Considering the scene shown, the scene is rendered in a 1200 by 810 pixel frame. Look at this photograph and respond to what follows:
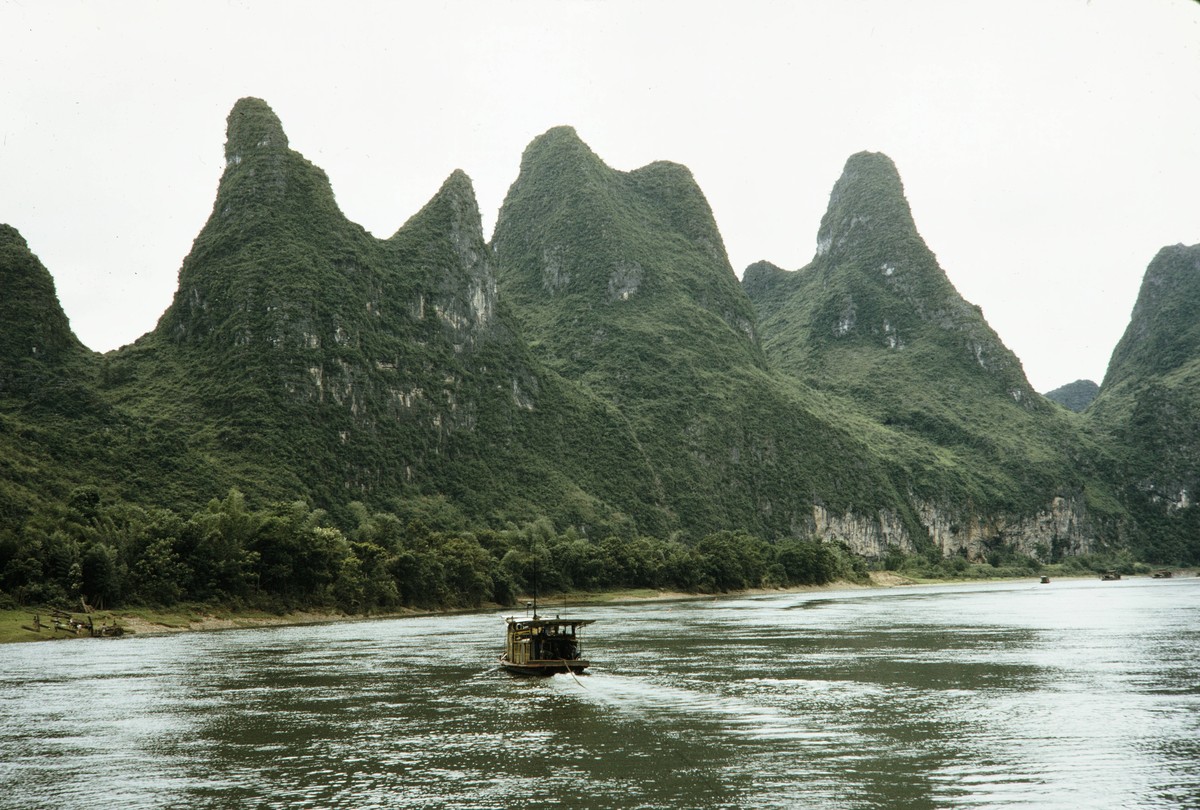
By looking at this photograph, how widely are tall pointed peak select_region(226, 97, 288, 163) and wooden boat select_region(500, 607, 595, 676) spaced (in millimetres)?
119647

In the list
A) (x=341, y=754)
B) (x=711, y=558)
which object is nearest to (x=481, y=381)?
(x=711, y=558)

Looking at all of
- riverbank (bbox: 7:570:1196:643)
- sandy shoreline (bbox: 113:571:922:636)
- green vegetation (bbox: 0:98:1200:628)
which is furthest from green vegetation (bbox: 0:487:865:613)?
sandy shoreline (bbox: 113:571:922:636)

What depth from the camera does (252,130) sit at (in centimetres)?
14525

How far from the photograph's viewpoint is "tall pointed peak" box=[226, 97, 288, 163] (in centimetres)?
14512

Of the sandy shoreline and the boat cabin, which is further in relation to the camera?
the sandy shoreline

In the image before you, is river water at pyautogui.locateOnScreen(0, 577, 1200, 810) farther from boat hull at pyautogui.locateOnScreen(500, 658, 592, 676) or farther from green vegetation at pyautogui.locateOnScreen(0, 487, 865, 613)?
green vegetation at pyautogui.locateOnScreen(0, 487, 865, 613)

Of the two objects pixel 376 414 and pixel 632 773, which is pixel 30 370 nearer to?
pixel 376 414

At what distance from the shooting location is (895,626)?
6438 cm

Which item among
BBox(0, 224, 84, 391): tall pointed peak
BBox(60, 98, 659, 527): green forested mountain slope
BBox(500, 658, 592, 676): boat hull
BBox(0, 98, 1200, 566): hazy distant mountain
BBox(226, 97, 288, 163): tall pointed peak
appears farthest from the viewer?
BBox(226, 97, 288, 163): tall pointed peak

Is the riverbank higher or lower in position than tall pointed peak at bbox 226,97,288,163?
lower

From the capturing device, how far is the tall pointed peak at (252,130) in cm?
14512

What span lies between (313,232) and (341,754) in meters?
126

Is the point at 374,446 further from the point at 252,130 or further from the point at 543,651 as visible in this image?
the point at 543,651

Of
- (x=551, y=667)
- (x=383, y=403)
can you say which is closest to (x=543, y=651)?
(x=551, y=667)
